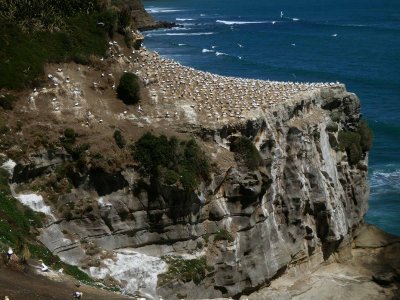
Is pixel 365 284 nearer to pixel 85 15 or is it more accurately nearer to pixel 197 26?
pixel 85 15

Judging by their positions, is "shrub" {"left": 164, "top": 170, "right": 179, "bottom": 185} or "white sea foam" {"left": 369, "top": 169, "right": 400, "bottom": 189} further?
"white sea foam" {"left": 369, "top": 169, "right": 400, "bottom": 189}

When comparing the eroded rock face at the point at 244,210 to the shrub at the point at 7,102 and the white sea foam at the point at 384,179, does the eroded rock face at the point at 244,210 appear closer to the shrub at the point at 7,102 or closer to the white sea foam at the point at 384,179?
the shrub at the point at 7,102

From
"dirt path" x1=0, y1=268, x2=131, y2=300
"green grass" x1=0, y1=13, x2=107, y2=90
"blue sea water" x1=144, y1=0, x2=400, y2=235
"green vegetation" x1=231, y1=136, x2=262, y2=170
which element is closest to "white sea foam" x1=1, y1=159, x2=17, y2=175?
"green grass" x1=0, y1=13, x2=107, y2=90

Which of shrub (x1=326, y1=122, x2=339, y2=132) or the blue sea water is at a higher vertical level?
shrub (x1=326, y1=122, x2=339, y2=132)

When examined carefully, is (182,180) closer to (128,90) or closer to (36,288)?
(128,90)

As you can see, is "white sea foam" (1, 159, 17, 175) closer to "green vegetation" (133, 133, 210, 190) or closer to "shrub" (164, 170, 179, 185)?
"green vegetation" (133, 133, 210, 190)

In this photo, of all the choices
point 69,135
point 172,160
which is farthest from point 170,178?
point 69,135

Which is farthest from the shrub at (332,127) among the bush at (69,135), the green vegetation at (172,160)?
the bush at (69,135)
